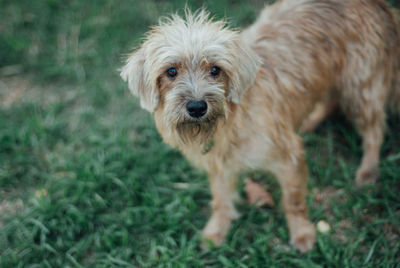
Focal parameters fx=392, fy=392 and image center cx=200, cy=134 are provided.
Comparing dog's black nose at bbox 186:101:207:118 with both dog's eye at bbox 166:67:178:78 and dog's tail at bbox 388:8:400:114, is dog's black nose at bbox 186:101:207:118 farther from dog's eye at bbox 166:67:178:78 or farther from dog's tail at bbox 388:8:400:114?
dog's tail at bbox 388:8:400:114

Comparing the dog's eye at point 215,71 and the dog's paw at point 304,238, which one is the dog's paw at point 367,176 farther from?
the dog's eye at point 215,71

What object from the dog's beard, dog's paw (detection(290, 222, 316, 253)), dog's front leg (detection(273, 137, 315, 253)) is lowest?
dog's paw (detection(290, 222, 316, 253))

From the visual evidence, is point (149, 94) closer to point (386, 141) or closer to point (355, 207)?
point (355, 207)

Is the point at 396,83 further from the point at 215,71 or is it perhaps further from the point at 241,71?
the point at 215,71

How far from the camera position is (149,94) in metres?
2.84

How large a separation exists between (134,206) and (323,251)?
5.83 feet

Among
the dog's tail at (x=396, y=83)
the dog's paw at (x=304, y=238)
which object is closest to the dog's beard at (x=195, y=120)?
the dog's paw at (x=304, y=238)

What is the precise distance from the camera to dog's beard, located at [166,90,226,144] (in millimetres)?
2672

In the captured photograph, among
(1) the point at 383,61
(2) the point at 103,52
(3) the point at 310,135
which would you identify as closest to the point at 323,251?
(3) the point at 310,135

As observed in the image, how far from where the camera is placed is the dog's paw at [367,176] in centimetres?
377

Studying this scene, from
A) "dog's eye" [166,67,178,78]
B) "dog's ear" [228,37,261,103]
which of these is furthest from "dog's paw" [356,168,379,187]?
Answer: "dog's eye" [166,67,178,78]

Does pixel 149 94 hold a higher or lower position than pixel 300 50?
lower

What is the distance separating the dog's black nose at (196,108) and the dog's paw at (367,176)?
77.8 inches

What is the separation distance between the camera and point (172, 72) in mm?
2779
